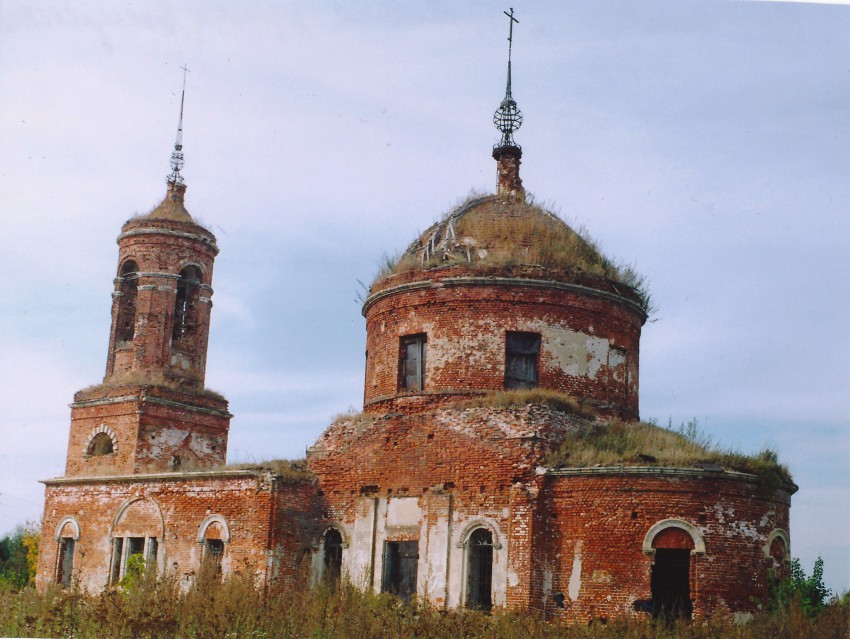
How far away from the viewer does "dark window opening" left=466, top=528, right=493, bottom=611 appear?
49.2 ft

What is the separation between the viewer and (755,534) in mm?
14055

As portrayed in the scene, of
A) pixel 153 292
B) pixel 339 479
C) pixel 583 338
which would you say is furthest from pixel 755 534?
pixel 153 292

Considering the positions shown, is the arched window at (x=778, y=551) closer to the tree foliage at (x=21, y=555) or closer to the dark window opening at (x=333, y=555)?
the dark window opening at (x=333, y=555)

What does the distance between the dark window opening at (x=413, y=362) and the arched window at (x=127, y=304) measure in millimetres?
7787

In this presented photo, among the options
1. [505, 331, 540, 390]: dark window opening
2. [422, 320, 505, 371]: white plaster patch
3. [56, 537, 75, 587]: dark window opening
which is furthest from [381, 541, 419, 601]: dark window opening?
[56, 537, 75, 587]: dark window opening

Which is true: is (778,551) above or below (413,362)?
below

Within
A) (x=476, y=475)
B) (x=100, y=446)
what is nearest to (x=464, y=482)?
(x=476, y=475)

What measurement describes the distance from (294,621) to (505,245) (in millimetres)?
8486

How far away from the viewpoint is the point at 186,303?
23.0 metres

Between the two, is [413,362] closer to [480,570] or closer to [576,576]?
[480,570]

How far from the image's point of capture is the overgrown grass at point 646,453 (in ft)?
47.0

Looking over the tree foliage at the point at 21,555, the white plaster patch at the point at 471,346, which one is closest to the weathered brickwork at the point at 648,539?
the white plaster patch at the point at 471,346

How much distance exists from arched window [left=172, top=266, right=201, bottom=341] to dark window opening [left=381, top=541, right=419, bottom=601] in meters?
8.98

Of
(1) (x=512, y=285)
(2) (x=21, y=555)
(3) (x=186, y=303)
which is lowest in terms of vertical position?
(2) (x=21, y=555)
